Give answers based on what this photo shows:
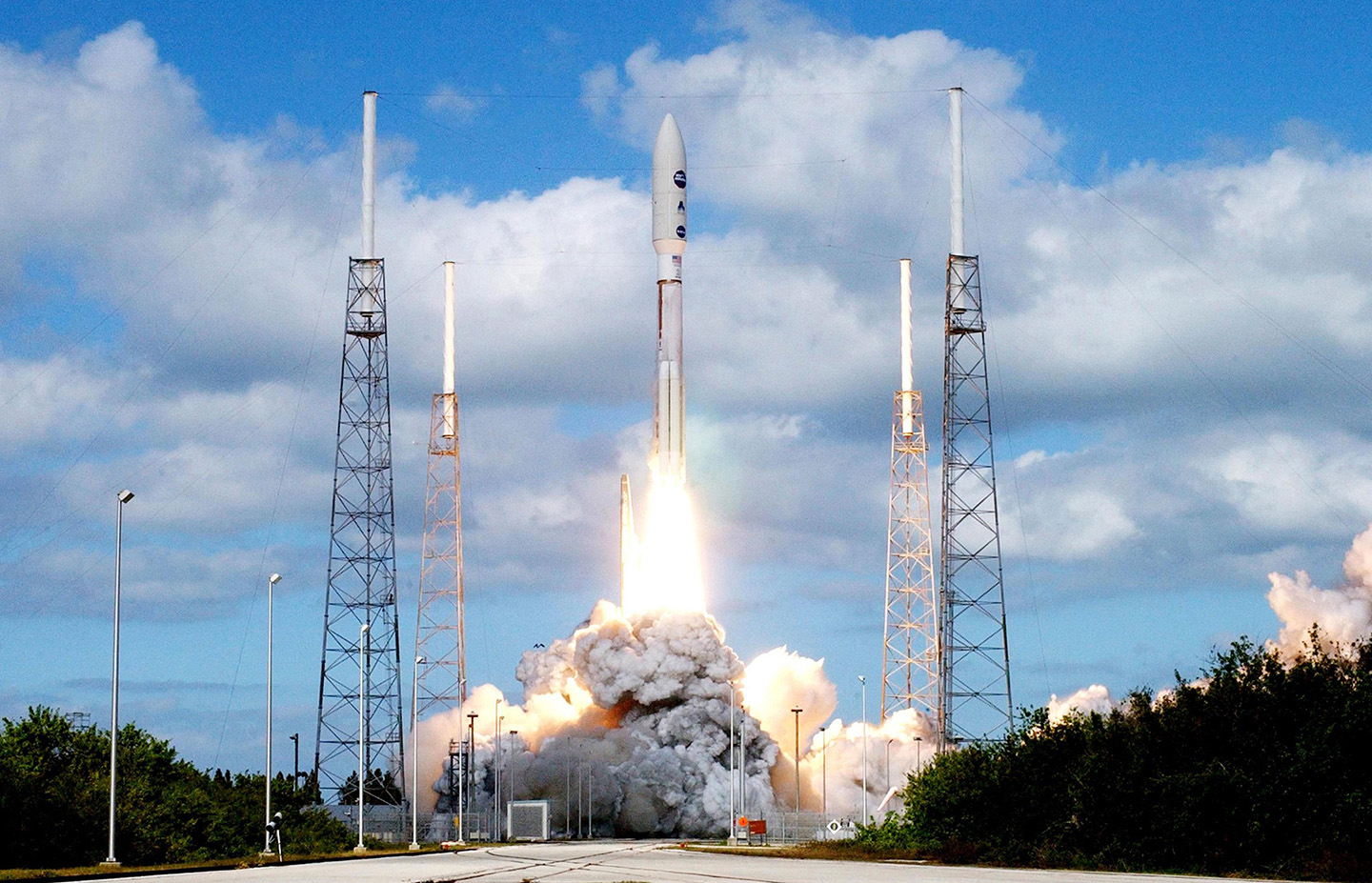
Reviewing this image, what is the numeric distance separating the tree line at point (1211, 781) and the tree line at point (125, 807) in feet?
79.0

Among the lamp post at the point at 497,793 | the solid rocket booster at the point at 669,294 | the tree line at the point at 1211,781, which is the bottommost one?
the lamp post at the point at 497,793

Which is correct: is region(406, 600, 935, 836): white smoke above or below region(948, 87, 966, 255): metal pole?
below

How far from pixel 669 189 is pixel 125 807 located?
44.5 meters

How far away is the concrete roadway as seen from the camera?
38.1m

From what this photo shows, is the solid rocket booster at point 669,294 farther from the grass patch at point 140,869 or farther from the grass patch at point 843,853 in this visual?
the grass patch at point 140,869

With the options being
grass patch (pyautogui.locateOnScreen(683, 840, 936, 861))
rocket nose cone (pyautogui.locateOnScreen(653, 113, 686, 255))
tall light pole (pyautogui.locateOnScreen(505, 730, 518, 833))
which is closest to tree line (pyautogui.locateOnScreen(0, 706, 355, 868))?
grass patch (pyautogui.locateOnScreen(683, 840, 936, 861))

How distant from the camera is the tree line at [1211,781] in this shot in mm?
39750

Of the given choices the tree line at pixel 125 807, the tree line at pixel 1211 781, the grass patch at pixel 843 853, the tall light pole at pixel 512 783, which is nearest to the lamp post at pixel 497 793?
the tall light pole at pixel 512 783

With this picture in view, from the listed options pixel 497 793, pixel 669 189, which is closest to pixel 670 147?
pixel 669 189

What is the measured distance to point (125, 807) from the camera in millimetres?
51750

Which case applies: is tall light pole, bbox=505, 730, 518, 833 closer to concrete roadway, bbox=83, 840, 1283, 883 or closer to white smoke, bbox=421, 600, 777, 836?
white smoke, bbox=421, 600, 777, 836

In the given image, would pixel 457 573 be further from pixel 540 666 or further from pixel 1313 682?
pixel 1313 682

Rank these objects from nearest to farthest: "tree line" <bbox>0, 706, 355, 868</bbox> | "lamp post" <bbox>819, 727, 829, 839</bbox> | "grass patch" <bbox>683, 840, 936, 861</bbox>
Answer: "tree line" <bbox>0, 706, 355, 868</bbox>
"grass patch" <bbox>683, 840, 936, 861</bbox>
"lamp post" <bbox>819, 727, 829, 839</bbox>

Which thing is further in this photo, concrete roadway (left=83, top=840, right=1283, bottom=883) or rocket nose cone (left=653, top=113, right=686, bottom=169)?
rocket nose cone (left=653, top=113, right=686, bottom=169)
